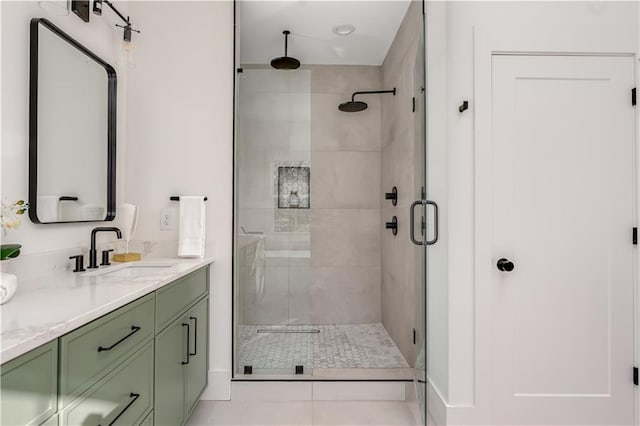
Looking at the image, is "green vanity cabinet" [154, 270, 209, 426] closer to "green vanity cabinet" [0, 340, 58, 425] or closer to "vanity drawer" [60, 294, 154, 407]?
"vanity drawer" [60, 294, 154, 407]

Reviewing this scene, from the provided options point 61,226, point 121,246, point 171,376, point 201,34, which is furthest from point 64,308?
point 201,34

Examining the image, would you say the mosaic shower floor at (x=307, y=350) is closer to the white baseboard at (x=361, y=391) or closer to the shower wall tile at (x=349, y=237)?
the white baseboard at (x=361, y=391)

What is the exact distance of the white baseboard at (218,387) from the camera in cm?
217

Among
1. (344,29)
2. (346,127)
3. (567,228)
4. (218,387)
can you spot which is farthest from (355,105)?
(218,387)

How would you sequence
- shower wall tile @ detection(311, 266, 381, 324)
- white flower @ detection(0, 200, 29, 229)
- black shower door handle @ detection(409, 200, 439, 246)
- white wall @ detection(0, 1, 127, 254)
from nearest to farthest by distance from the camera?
white flower @ detection(0, 200, 29, 229) < white wall @ detection(0, 1, 127, 254) < black shower door handle @ detection(409, 200, 439, 246) < shower wall tile @ detection(311, 266, 381, 324)

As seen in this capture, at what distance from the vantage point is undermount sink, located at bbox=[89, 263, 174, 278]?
173 cm

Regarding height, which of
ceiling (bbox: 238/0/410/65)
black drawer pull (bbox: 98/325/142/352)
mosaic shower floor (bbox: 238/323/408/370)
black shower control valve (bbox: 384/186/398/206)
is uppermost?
ceiling (bbox: 238/0/410/65)

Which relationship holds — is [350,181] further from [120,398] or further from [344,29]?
[120,398]

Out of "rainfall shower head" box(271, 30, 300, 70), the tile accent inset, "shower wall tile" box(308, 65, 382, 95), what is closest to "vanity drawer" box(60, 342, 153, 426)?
the tile accent inset

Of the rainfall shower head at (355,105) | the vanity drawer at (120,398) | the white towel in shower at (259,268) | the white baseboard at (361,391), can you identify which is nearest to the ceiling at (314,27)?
the rainfall shower head at (355,105)

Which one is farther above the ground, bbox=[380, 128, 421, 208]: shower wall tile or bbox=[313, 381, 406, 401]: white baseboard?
bbox=[380, 128, 421, 208]: shower wall tile

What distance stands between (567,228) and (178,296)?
2001mm

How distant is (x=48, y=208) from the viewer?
1.58 m

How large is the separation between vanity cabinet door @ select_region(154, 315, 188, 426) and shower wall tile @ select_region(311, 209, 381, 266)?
4.88 feet
